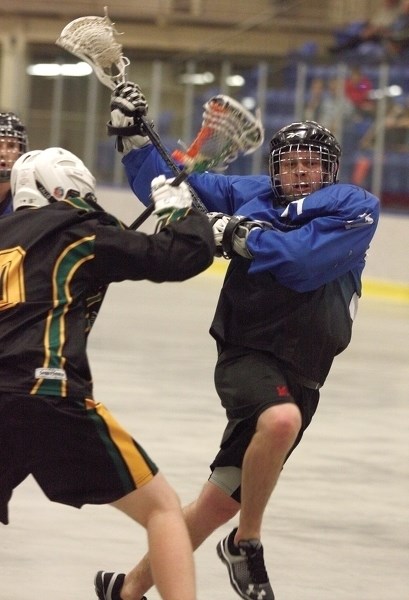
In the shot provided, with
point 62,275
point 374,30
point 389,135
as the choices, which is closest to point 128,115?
point 62,275

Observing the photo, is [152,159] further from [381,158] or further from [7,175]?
[381,158]

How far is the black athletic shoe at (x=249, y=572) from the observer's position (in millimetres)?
3463

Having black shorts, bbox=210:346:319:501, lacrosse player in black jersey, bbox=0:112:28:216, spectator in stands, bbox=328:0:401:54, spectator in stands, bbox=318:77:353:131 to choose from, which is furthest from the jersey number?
spectator in stands, bbox=328:0:401:54

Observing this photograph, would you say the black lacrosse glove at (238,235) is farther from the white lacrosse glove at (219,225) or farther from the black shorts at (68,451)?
the black shorts at (68,451)

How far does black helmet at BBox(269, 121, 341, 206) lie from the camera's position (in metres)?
3.62

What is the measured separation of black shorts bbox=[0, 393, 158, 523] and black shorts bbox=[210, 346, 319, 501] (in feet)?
2.06

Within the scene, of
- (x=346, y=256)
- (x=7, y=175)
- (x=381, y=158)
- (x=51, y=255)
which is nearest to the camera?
(x=51, y=255)

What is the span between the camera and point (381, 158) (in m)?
13.1

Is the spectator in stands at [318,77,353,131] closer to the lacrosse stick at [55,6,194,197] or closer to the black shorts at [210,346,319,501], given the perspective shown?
the lacrosse stick at [55,6,194,197]

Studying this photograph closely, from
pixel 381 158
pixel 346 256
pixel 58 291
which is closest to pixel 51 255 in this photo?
pixel 58 291

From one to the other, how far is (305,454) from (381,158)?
7794mm

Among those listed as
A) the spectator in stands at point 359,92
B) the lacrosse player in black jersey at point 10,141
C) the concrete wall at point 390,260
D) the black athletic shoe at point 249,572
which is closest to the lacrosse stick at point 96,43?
the lacrosse player in black jersey at point 10,141

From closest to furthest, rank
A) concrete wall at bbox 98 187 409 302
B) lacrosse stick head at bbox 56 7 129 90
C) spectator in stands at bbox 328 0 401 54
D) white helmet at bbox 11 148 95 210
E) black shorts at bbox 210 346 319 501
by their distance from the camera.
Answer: white helmet at bbox 11 148 95 210 < black shorts at bbox 210 346 319 501 < lacrosse stick head at bbox 56 7 129 90 < concrete wall at bbox 98 187 409 302 < spectator in stands at bbox 328 0 401 54

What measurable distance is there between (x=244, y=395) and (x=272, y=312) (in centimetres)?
22
